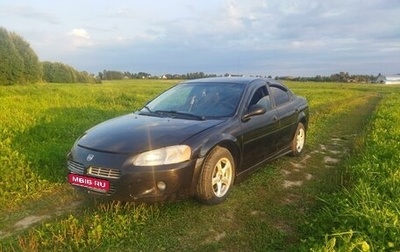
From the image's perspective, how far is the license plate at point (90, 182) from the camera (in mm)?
3940

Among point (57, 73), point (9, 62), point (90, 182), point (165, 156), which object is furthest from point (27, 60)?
point (165, 156)

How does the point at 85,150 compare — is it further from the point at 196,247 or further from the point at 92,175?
the point at 196,247

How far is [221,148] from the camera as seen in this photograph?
178 inches

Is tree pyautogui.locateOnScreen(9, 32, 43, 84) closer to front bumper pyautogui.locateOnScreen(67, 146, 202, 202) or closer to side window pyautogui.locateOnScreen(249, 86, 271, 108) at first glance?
side window pyautogui.locateOnScreen(249, 86, 271, 108)

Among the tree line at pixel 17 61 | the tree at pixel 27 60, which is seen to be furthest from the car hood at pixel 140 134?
the tree at pixel 27 60

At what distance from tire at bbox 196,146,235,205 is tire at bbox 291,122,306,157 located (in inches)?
98.8

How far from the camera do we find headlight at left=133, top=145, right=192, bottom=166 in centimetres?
394

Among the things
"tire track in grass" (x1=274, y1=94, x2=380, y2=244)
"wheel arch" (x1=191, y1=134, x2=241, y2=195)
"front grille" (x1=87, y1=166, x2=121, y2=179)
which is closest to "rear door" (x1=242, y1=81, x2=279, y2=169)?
"wheel arch" (x1=191, y1=134, x2=241, y2=195)

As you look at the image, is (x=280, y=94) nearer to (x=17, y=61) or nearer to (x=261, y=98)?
(x=261, y=98)

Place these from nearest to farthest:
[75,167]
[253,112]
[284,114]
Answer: [75,167]
[253,112]
[284,114]

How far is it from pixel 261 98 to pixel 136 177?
8.85ft

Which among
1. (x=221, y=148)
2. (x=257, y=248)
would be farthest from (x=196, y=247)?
(x=221, y=148)

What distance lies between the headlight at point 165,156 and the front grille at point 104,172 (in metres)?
0.22

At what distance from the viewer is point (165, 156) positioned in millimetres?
4004
